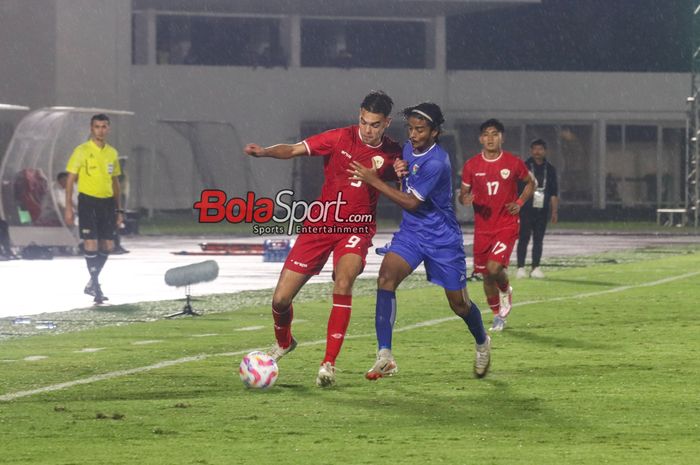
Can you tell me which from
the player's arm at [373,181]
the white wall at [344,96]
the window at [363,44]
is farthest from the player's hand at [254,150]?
the window at [363,44]

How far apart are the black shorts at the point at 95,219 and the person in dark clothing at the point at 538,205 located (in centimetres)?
643

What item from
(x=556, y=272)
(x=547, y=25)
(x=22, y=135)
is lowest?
(x=556, y=272)

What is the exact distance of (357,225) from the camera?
37.7ft

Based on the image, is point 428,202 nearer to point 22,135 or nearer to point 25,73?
point 22,135

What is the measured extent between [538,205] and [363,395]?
12.9 m

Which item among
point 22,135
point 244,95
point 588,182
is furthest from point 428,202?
point 588,182

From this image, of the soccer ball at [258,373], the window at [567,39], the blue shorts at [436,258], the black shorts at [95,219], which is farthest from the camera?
the window at [567,39]

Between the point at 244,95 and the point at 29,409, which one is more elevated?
the point at 244,95

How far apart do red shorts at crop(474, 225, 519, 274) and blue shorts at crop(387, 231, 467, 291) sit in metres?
4.23

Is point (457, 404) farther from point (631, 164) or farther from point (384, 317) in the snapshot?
point (631, 164)

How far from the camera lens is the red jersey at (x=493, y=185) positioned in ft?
53.6

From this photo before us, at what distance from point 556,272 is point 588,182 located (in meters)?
33.0

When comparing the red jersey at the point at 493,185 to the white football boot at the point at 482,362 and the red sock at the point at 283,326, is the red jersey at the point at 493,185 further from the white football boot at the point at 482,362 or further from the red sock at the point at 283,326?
the red sock at the point at 283,326

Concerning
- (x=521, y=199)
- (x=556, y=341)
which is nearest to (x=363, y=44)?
(x=521, y=199)
